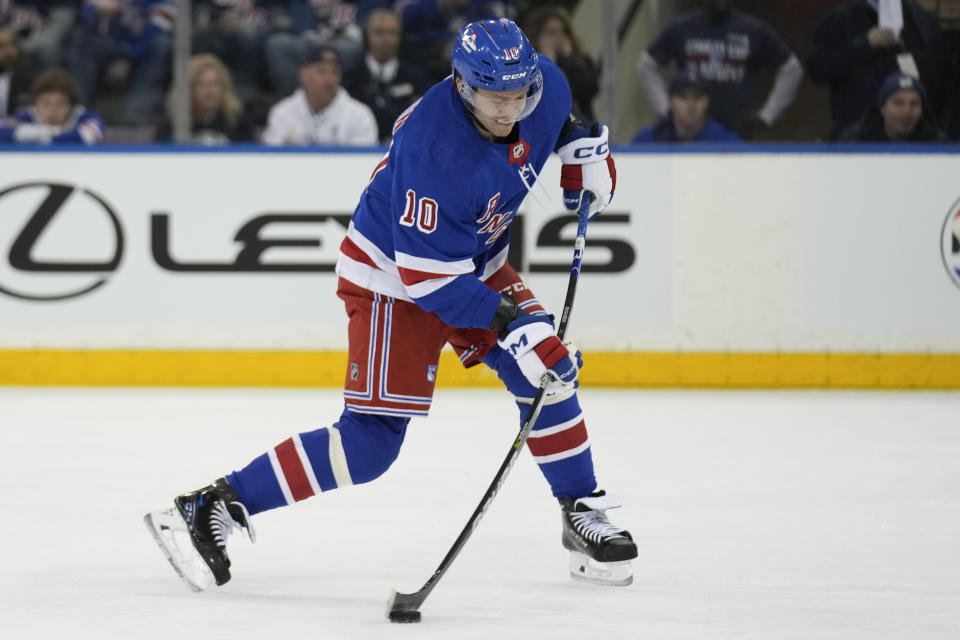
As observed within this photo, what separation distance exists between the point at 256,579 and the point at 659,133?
3.52 meters

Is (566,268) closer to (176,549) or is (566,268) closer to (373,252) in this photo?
(373,252)

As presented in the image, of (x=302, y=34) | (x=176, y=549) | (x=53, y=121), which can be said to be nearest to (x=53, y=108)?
(x=53, y=121)

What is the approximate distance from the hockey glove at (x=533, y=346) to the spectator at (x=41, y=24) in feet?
13.5

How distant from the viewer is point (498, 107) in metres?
2.61

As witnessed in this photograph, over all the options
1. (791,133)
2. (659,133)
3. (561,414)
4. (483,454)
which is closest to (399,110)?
(659,133)

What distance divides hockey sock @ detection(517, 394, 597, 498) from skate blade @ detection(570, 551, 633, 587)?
0.15 m

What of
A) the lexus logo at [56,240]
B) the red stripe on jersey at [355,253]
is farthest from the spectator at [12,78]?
the red stripe on jersey at [355,253]

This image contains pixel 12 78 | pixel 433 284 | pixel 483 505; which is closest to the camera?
pixel 433 284

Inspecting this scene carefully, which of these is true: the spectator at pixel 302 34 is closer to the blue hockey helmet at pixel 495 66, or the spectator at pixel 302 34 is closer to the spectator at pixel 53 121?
the spectator at pixel 53 121

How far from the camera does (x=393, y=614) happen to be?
252 cm

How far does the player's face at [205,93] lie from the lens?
19.8 ft

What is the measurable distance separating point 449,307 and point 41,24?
446 cm

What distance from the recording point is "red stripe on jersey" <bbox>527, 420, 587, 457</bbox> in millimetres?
2920

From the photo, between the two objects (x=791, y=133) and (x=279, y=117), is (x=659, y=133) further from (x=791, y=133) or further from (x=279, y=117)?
(x=279, y=117)
